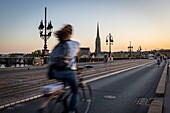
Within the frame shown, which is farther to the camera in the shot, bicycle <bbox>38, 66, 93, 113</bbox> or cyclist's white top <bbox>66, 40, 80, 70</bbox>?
cyclist's white top <bbox>66, 40, 80, 70</bbox>

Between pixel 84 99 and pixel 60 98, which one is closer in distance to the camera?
pixel 60 98

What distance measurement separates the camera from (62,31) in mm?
5137

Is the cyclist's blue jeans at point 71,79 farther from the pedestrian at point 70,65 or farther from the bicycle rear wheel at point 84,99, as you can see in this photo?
the bicycle rear wheel at point 84,99

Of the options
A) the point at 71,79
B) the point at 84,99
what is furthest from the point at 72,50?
the point at 84,99

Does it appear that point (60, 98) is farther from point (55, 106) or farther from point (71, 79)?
point (71, 79)

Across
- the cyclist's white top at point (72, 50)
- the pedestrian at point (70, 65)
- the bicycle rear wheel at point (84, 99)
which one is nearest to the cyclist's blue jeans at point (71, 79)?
the pedestrian at point (70, 65)

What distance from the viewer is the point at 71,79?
513cm

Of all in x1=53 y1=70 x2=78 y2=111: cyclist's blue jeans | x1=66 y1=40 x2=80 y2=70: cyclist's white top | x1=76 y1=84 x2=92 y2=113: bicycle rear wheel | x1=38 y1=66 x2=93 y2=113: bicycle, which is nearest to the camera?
x1=38 y1=66 x2=93 y2=113: bicycle

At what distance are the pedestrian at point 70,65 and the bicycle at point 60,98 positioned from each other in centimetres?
11

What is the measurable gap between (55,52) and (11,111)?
236 centimetres

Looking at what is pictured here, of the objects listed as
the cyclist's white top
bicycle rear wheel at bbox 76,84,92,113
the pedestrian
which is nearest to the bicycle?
bicycle rear wheel at bbox 76,84,92,113

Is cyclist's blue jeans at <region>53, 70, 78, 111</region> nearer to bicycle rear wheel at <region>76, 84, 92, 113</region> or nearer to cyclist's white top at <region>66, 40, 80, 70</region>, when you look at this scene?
A: cyclist's white top at <region>66, 40, 80, 70</region>

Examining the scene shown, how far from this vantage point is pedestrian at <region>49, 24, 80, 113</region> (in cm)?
499

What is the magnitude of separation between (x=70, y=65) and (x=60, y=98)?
655 mm
